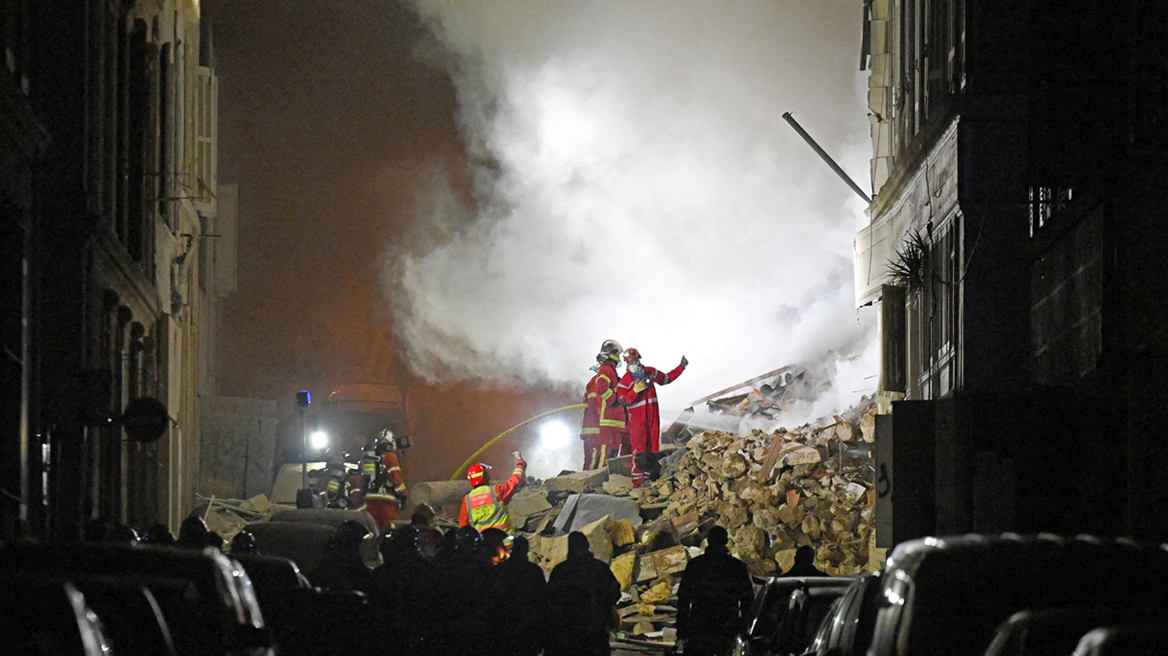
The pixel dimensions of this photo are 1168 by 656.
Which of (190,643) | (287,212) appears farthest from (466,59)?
(190,643)

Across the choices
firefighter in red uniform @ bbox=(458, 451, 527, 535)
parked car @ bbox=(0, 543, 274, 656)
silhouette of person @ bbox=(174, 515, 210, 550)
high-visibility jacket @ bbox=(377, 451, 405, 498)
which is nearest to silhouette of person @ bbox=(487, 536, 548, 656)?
silhouette of person @ bbox=(174, 515, 210, 550)

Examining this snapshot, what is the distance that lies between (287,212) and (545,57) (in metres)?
7.99

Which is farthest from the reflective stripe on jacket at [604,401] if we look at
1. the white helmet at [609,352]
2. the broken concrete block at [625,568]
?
the broken concrete block at [625,568]

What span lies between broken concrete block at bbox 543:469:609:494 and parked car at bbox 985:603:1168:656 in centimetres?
1720

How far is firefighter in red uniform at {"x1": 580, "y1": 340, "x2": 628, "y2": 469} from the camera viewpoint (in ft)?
72.9

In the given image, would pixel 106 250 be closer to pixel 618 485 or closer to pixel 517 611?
pixel 517 611

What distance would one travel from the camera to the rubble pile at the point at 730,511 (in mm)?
17219

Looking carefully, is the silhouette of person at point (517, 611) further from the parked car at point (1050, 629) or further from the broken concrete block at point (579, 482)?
the broken concrete block at point (579, 482)

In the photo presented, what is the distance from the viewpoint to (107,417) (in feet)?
40.5

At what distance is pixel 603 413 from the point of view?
22.5 metres

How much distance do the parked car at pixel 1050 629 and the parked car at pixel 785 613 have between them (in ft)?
11.9

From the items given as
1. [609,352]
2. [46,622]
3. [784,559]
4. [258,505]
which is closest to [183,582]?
[46,622]

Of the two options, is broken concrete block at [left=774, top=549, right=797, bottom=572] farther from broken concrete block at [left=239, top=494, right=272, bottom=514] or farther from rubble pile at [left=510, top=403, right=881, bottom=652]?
broken concrete block at [left=239, top=494, right=272, bottom=514]

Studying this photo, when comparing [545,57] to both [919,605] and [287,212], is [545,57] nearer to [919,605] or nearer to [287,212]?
[287,212]
